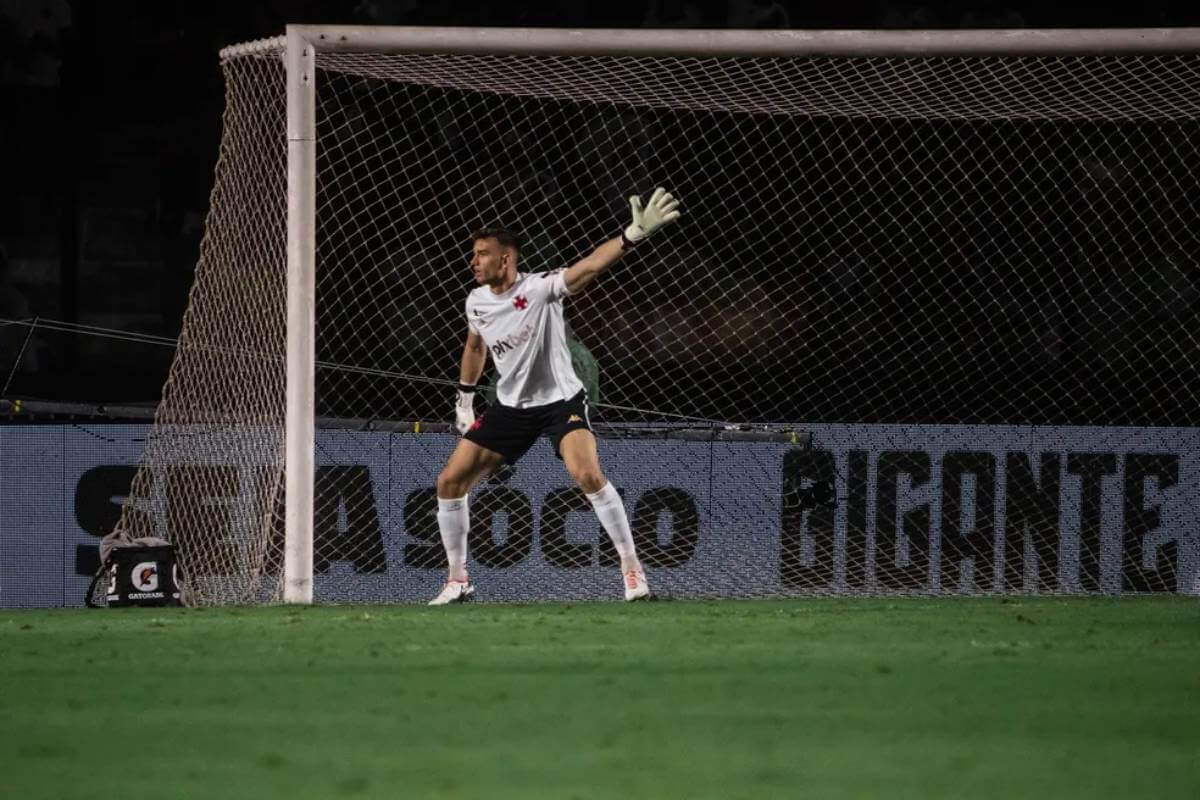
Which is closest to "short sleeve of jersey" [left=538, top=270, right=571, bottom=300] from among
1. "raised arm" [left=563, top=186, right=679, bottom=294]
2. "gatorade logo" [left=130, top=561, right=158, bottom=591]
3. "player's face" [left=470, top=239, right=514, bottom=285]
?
"player's face" [left=470, top=239, right=514, bottom=285]

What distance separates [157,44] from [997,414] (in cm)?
650

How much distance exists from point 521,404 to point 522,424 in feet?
0.28

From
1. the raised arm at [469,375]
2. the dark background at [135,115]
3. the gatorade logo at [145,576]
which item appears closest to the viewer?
the raised arm at [469,375]

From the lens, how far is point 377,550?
9.18 meters

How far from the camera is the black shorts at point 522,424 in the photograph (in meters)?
7.38

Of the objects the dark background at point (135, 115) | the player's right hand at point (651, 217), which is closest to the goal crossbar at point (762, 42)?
the player's right hand at point (651, 217)

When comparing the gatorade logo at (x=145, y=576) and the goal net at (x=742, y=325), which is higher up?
the goal net at (x=742, y=325)

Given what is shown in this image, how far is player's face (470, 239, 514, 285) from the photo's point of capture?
732 centimetres

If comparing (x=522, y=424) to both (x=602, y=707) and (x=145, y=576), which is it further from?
(x=602, y=707)

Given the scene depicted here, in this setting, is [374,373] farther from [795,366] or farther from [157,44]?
[157,44]

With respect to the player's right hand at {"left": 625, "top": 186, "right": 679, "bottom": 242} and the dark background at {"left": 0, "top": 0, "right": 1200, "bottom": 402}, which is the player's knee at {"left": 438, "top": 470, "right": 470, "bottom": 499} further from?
the dark background at {"left": 0, "top": 0, "right": 1200, "bottom": 402}

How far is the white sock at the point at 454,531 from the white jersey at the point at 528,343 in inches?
19.6

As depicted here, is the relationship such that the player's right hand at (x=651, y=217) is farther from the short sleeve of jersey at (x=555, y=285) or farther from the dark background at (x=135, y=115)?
the dark background at (x=135, y=115)

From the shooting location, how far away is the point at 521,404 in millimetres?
7422
